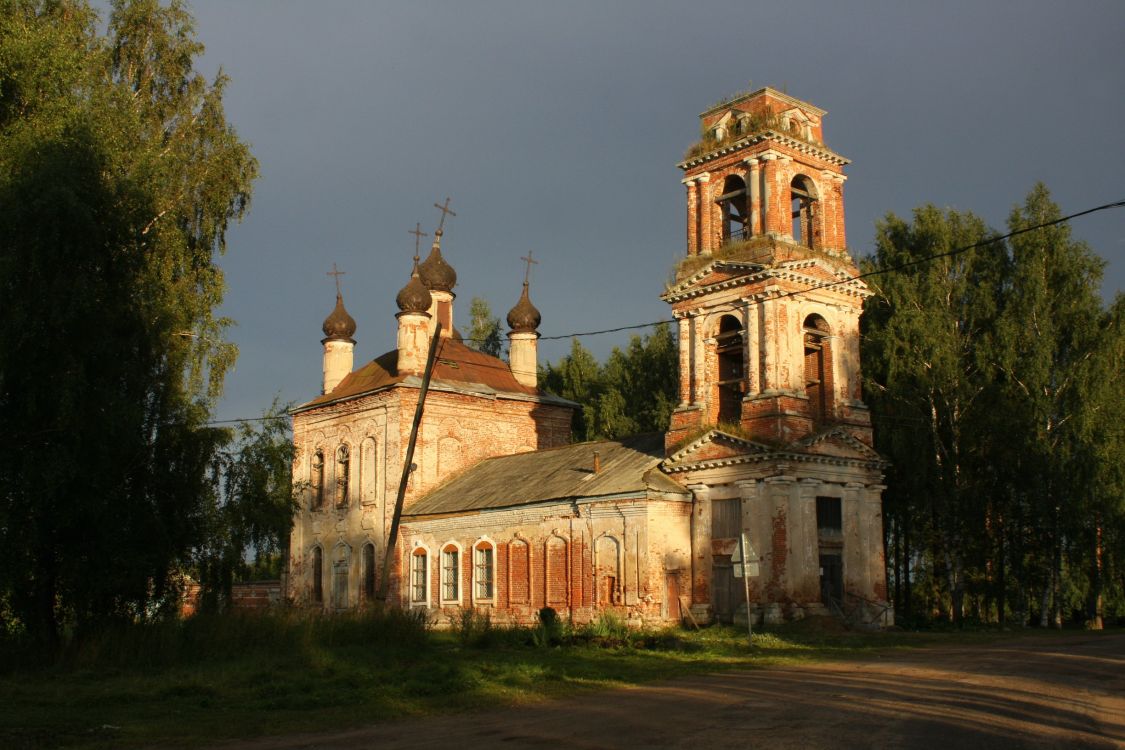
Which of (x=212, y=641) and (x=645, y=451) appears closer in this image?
(x=212, y=641)

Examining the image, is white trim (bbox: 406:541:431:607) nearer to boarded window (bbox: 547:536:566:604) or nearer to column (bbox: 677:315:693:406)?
boarded window (bbox: 547:536:566:604)

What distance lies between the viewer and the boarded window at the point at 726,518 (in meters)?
27.9

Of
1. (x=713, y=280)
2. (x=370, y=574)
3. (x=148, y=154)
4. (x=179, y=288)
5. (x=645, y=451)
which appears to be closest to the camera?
(x=148, y=154)

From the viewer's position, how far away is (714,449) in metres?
28.5

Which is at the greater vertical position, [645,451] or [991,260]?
[991,260]

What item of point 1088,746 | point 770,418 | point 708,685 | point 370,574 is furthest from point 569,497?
point 1088,746

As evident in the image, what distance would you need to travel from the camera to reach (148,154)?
19.8 metres

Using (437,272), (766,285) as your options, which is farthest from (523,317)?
(766,285)

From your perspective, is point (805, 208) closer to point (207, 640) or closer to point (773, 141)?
point (773, 141)

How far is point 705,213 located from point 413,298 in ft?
41.6

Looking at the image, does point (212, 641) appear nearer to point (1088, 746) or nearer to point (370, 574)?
point (1088, 746)

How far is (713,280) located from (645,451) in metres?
5.51

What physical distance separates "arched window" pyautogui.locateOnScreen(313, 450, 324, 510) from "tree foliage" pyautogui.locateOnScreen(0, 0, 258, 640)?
1772 cm

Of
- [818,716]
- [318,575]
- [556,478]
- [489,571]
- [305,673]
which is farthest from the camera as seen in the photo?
[318,575]
